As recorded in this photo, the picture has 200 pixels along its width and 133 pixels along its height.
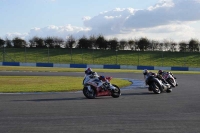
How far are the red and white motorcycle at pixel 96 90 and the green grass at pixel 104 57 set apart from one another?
40.5 metres

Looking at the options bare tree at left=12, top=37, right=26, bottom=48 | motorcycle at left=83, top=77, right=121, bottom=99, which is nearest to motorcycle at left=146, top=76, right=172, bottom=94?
motorcycle at left=83, top=77, right=121, bottom=99

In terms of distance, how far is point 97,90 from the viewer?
1476 centimetres

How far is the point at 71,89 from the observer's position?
18.5m

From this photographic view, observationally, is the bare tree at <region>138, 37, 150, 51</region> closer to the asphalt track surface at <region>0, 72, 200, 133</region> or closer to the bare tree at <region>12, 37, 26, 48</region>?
the bare tree at <region>12, 37, 26, 48</region>

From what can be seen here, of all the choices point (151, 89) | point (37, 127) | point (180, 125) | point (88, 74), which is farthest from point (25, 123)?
point (151, 89)

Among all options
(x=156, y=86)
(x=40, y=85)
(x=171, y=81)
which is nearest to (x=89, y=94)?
(x=156, y=86)

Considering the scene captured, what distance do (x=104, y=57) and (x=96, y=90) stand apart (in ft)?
155

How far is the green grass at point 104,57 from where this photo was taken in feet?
189

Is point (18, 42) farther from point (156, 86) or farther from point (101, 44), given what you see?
point (156, 86)

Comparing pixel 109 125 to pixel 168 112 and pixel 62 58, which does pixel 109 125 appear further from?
pixel 62 58

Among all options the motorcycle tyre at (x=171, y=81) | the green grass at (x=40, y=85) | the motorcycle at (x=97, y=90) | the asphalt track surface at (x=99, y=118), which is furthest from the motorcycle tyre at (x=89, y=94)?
the motorcycle tyre at (x=171, y=81)

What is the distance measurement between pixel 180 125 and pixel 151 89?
28.8ft

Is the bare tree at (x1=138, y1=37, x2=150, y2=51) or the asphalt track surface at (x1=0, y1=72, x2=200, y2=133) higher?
the bare tree at (x1=138, y1=37, x2=150, y2=51)

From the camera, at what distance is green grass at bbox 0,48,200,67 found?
57.5 m
